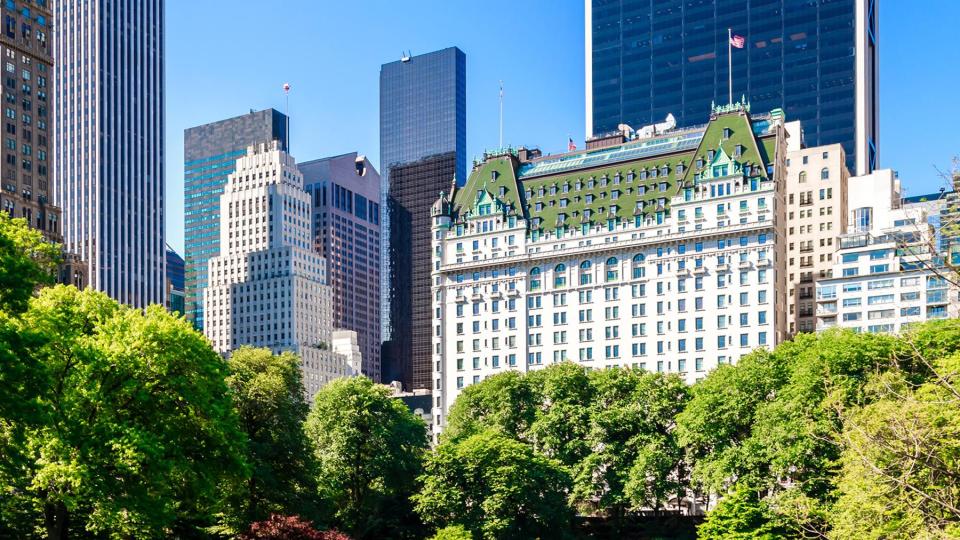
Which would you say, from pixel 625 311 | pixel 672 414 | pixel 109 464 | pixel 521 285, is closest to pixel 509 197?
pixel 521 285

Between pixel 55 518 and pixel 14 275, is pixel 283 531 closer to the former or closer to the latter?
pixel 55 518

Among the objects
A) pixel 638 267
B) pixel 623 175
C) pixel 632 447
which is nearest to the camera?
pixel 632 447

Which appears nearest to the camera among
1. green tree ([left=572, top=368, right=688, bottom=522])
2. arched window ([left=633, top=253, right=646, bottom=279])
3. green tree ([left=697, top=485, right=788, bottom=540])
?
green tree ([left=697, top=485, right=788, bottom=540])

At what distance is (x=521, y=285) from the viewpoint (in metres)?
188

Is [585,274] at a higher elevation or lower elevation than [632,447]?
higher

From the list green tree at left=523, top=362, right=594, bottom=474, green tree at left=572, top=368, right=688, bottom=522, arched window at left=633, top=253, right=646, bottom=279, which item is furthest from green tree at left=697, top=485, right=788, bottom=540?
arched window at left=633, top=253, right=646, bottom=279

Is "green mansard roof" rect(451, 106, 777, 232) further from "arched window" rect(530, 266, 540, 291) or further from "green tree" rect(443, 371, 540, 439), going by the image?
"green tree" rect(443, 371, 540, 439)

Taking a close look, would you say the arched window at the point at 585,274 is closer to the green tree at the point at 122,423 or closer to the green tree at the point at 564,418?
the green tree at the point at 564,418

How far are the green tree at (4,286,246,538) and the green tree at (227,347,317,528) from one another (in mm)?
19464

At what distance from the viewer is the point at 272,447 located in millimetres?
96688

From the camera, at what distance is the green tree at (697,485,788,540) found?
91125 millimetres

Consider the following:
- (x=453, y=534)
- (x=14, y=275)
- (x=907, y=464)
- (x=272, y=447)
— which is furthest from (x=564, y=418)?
(x=907, y=464)

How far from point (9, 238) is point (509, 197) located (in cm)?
14223

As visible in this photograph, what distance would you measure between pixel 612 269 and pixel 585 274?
14.6ft
